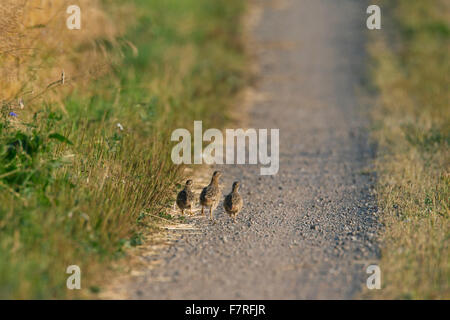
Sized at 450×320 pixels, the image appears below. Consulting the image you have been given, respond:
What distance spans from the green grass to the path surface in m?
0.51

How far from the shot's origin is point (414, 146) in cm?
929

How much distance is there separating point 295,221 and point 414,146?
313 centimetres

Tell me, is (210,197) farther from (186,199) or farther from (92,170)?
(92,170)

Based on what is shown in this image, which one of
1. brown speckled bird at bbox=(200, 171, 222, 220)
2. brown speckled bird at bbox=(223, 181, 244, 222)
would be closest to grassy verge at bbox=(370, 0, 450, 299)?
brown speckled bird at bbox=(223, 181, 244, 222)

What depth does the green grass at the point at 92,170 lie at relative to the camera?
17.2 feet

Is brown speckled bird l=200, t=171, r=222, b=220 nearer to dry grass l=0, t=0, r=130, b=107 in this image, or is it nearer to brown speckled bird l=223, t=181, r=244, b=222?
brown speckled bird l=223, t=181, r=244, b=222

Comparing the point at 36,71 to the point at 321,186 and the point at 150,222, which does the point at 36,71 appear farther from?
the point at 321,186

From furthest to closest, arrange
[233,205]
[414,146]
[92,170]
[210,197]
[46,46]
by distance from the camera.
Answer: [414,146]
[46,46]
[210,197]
[233,205]
[92,170]

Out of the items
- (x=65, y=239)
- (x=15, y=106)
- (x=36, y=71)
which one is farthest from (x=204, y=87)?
(x=65, y=239)

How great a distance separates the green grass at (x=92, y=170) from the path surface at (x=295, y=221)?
506 millimetres

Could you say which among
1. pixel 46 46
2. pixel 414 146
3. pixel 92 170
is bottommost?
pixel 92 170

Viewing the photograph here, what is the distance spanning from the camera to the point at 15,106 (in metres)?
7.20

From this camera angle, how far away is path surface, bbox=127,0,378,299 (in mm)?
5445

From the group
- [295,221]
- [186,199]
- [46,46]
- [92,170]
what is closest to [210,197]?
[186,199]
